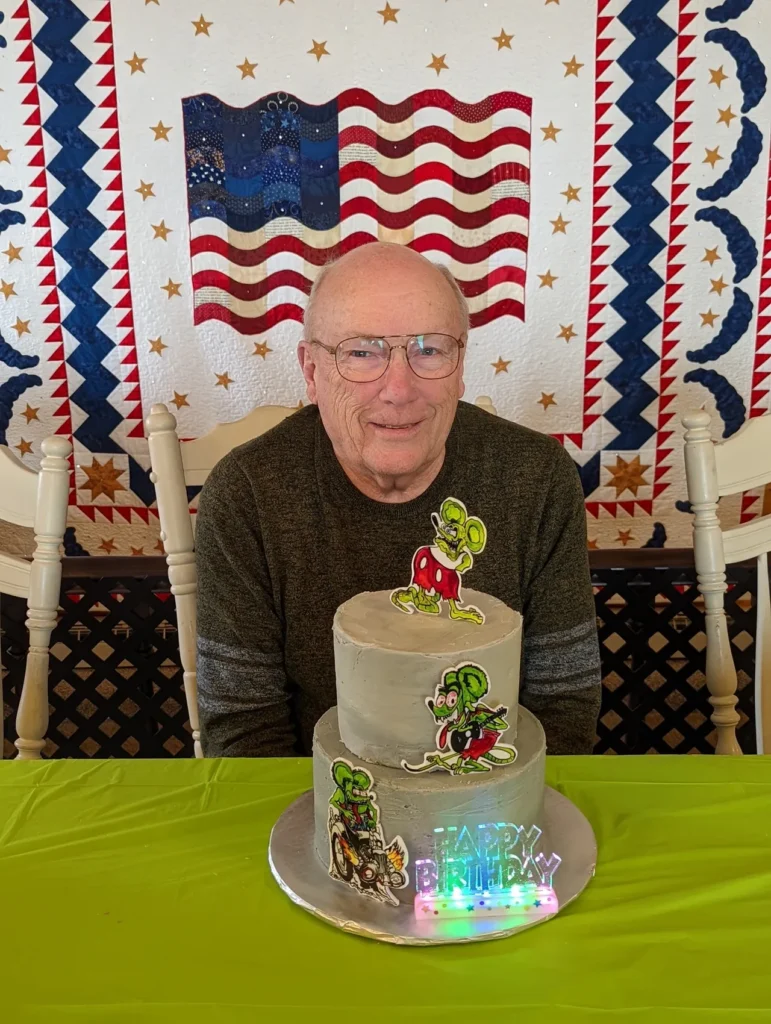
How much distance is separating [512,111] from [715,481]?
3.72 ft

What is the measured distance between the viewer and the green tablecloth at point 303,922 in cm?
71

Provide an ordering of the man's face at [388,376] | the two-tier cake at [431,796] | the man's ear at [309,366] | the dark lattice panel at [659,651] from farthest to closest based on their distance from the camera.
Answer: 1. the dark lattice panel at [659,651]
2. the man's ear at [309,366]
3. the man's face at [388,376]
4. the two-tier cake at [431,796]

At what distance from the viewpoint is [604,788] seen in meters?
1.03

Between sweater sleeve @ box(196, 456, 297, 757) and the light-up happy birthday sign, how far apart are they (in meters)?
0.51

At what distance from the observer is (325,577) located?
1330 millimetres

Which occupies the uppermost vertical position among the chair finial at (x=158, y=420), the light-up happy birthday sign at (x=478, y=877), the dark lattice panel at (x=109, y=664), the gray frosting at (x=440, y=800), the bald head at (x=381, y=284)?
the bald head at (x=381, y=284)

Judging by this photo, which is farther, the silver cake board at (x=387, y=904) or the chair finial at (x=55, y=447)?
the chair finial at (x=55, y=447)

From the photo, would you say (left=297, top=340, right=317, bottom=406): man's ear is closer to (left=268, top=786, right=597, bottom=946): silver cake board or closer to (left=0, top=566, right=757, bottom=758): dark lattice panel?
(left=268, top=786, right=597, bottom=946): silver cake board

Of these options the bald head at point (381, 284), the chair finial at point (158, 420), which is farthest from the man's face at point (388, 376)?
the chair finial at point (158, 420)

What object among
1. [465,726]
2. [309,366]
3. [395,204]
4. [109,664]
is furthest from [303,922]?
[395,204]

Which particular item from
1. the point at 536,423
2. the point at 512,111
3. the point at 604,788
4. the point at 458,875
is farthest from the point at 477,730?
the point at 512,111

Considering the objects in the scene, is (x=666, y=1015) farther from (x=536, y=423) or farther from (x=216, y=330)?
(x=216, y=330)

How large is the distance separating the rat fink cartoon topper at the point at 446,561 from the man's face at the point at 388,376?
366 millimetres

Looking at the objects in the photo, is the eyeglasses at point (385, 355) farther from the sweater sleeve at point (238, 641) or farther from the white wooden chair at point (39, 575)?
the white wooden chair at point (39, 575)
